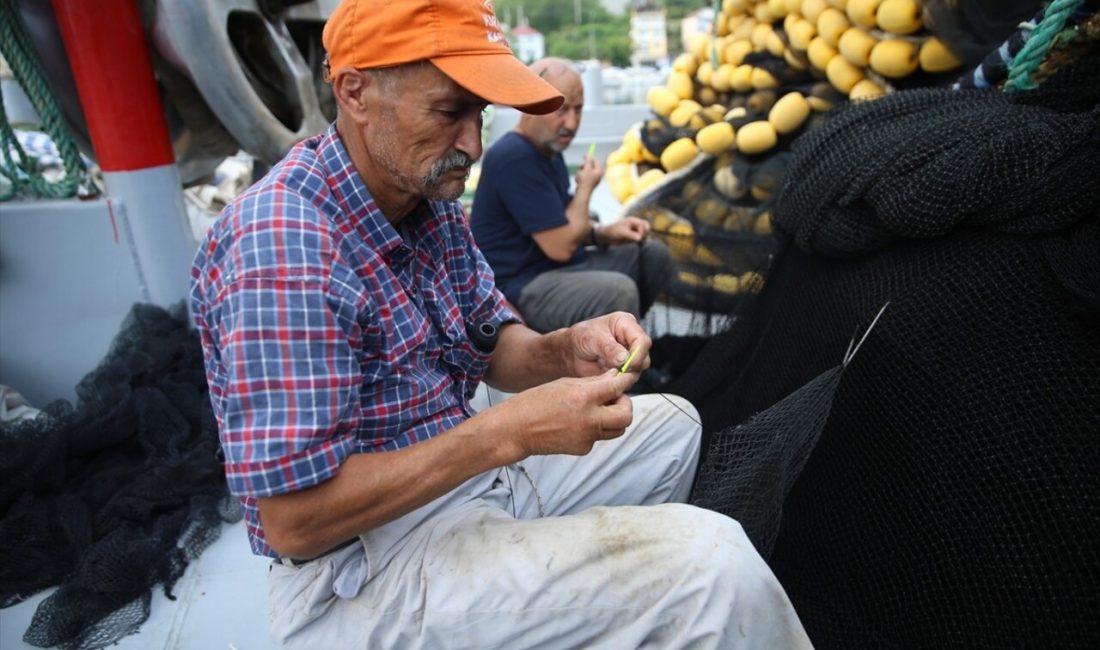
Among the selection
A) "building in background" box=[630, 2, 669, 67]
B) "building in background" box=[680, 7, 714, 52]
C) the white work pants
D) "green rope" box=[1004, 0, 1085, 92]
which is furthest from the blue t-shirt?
"building in background" box=[630, 2, 669, 67]

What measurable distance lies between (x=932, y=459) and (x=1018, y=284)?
1.32 feet

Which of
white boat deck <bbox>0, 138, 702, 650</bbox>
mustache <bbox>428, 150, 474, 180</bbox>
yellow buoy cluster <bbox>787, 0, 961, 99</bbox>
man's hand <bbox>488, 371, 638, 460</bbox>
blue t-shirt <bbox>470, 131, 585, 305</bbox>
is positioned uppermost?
mustache <bbox>428, 150, 474, 180</bbox>

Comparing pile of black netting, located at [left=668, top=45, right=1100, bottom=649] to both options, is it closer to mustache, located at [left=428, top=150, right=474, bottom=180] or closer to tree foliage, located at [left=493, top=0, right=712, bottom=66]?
mustache, located at [left=428, top=150, right=474, bottom=180]

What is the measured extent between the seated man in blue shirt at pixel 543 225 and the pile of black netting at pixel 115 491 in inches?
49.3

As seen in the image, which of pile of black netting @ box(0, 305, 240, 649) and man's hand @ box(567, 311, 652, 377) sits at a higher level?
man's hand @ box(567, 311, 652, 377)

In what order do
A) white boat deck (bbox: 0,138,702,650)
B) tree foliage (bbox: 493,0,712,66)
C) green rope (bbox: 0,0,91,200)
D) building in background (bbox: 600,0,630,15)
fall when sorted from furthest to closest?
building in background (bbox: 600,0,630,15) < tree foliage (bbox: 493,0,712,66) < green rope (bbox: 0,0,91,200) < white boat deck (bbox: 0,138,702,650)

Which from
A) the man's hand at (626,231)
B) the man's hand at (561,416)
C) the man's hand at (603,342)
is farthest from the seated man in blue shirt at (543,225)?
the man's hand at (561,416)

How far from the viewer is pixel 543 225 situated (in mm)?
2920

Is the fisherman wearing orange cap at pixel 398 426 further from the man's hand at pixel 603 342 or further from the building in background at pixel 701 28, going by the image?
the building in background at pixel 701 28

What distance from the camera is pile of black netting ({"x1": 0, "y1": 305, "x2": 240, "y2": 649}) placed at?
6.17ft

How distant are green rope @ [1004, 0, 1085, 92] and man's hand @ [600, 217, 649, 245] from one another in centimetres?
159

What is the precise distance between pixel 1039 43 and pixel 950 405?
0.94 m

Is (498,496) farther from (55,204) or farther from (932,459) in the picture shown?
(55,204)

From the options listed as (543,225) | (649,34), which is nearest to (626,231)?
(543,225)
